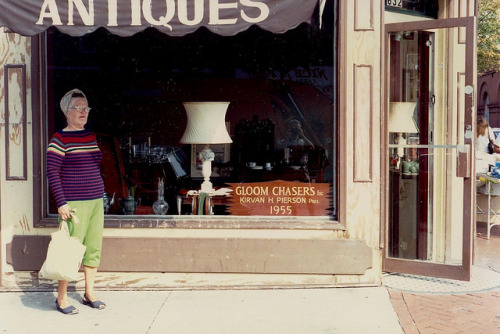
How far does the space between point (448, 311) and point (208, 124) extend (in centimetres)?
282

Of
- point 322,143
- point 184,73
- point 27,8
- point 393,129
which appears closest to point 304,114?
point 322,143

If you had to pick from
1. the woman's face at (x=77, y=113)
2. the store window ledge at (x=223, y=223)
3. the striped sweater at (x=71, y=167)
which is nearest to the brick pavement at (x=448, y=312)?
the store window ledge at (x=223, y=223)

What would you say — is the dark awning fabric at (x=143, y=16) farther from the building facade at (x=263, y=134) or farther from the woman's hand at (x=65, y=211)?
the woman's hand at (x=65, y=211)

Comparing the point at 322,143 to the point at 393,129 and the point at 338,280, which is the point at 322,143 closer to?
the point at 393,129


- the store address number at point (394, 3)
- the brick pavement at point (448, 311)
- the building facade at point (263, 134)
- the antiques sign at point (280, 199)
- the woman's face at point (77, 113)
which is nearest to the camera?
the brick pavement at point (448, 311)

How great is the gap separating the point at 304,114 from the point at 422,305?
2.17 m

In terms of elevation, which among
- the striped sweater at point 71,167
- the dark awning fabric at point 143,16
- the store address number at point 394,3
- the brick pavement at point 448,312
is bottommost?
the brick pavement at point 448,312

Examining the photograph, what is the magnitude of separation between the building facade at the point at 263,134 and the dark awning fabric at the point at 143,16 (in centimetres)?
1

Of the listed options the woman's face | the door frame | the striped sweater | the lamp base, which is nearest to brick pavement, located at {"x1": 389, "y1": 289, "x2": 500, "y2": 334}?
the door frame

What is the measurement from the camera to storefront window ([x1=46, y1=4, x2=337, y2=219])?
20.2ft

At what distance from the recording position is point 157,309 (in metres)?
5.36

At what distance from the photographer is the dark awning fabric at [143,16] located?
5094 mm

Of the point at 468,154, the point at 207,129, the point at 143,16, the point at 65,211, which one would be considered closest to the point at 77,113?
the point at 65,211

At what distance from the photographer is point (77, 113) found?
17.1 ft
